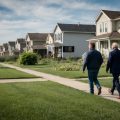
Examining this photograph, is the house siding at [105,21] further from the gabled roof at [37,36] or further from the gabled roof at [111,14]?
the gabled roof at [37,36]

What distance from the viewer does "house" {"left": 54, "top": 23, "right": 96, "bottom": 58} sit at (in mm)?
65562

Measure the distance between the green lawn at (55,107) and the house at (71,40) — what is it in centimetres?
5229

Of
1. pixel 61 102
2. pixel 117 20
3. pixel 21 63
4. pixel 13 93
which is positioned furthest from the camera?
pixel 117 20

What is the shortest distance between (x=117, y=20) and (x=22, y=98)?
40.6 meters

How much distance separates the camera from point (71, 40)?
6619cm

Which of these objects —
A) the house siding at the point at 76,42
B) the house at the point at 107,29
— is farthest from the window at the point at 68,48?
the house at the point at 107,29

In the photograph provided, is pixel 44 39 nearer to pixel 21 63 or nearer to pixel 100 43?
Answer: pixel 100 43

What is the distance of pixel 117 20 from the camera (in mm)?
51094

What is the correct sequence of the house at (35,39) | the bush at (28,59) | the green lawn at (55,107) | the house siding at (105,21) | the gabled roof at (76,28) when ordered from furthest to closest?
the house at (35,39)
the gabled roof at (76,28)
the house siding at (105,21)
the bush at (28,59)
the green lawn at (55,107)

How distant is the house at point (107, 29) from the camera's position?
49.8 metres

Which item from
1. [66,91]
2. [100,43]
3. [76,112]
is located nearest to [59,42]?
[100,43]

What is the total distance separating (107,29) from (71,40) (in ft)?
45.2

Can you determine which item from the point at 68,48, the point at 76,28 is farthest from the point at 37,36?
the point at 68,48

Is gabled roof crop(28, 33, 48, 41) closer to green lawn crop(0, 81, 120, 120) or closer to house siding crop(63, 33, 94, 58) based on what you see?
house siding crop(63, 33, 94, 58)
